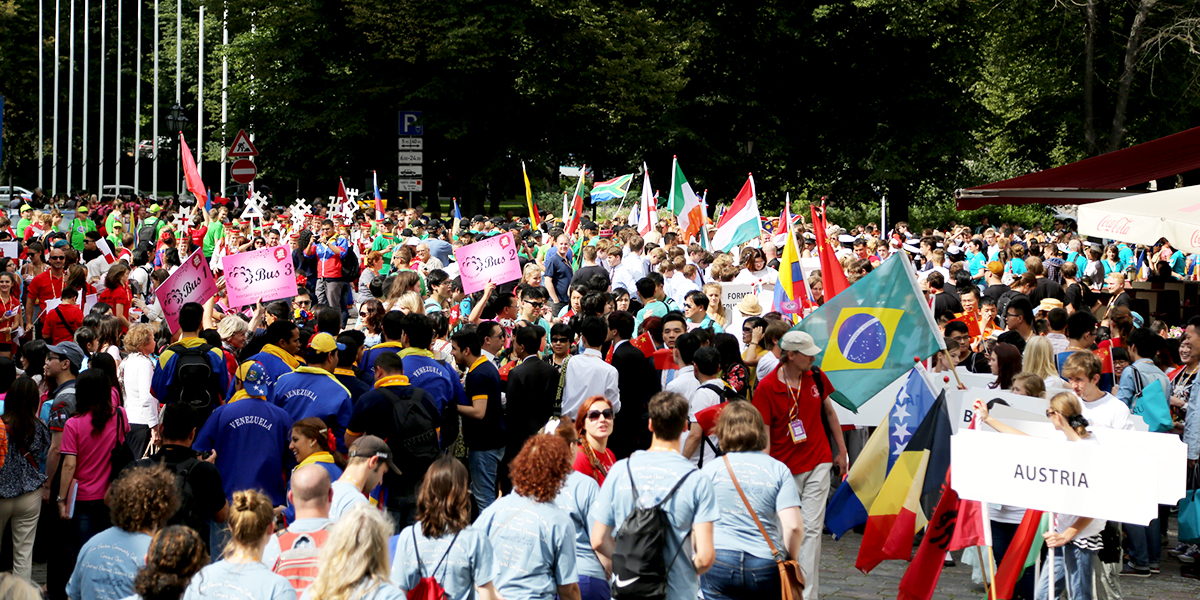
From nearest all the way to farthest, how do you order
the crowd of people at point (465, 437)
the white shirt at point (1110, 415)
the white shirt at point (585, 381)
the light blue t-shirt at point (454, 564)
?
Result: the light blue t-shirt at point (454, 564) → the crowd of people at point (465, 437) → the white shirt at point (1110, 415) → the white shirt at point (585, 381)

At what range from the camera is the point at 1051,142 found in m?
40.2

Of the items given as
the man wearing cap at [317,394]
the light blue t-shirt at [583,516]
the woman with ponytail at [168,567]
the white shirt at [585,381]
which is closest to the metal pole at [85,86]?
the man wearing cap at [317,394]

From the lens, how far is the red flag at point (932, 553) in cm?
679

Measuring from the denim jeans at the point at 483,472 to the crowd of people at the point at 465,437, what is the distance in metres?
0.02

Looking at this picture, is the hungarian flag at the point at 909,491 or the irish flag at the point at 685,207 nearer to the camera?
the hungarian flag at the point at 909,491

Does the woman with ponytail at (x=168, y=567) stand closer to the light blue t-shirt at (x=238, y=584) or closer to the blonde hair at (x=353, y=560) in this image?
the light blue t-shirt at (x=238, y=584)

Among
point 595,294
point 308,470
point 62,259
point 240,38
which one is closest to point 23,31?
point 240,38

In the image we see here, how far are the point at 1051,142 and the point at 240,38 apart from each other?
87.3 ft

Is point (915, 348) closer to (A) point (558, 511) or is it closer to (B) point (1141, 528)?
(B) point (1141, 528)

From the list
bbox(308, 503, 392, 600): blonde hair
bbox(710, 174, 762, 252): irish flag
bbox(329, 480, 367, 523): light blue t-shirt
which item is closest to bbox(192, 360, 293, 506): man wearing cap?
bbox(329, 480, 367, 523): light blue t-shirt

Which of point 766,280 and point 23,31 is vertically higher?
point 23,31

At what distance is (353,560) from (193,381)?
3861 mm

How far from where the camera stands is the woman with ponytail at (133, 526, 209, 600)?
425cm

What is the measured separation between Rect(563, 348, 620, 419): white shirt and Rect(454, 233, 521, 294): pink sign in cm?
459
